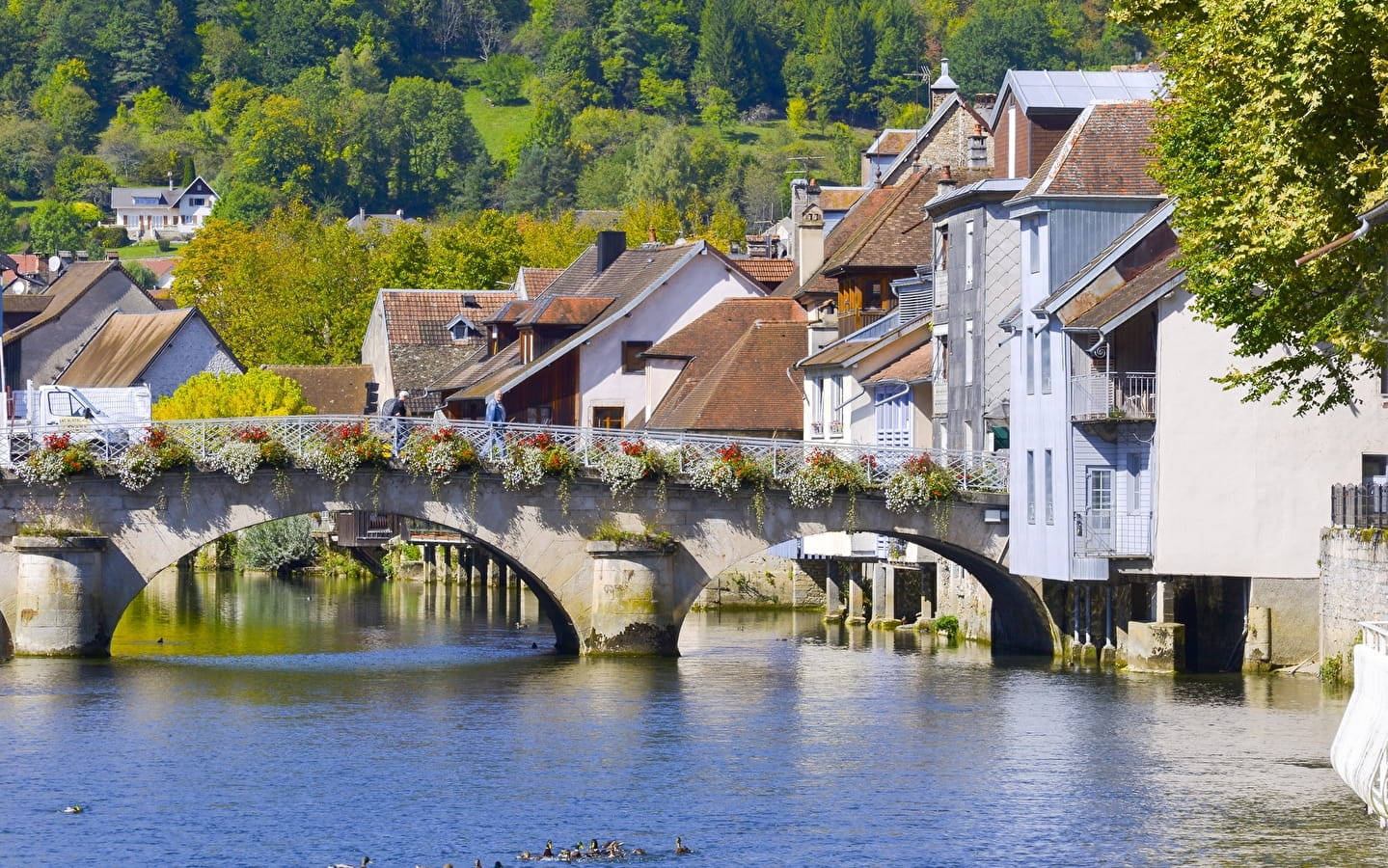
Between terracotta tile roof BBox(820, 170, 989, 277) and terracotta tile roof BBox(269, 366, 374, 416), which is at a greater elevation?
terracotta tile roof BBox(820, 170, 989, 277)

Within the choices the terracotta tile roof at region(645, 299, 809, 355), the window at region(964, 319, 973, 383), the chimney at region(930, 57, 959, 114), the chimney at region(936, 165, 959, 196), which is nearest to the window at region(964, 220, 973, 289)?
the window at region(964, 319, 973, 383)

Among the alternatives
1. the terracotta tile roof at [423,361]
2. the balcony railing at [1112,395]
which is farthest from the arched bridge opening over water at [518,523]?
the terracotta tile roof at [423,361]

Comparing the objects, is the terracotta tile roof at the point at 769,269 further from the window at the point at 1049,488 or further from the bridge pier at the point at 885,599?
the window at the point at 1049,488

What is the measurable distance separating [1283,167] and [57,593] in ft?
78.2

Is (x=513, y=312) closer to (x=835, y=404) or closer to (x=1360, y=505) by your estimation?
(x=835, y=404)

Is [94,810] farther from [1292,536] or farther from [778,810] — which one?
[1292,536]

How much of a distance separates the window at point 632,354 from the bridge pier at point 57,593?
28.2 meters

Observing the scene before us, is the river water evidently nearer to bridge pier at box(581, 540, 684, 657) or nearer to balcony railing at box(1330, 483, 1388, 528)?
bridge pier at box(581, 540, 684, 657)

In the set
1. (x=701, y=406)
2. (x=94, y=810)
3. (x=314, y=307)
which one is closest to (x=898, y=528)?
(x=701, y=406)

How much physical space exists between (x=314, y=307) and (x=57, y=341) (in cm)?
1745

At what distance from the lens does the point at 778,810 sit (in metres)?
34.7

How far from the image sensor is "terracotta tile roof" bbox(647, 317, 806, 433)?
67562 millimetres

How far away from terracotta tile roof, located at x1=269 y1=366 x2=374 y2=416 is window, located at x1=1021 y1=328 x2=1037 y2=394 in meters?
57.3

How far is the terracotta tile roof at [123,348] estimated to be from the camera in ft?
330
